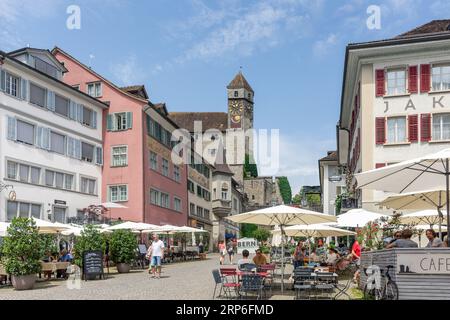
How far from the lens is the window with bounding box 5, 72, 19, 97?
34.4 metres

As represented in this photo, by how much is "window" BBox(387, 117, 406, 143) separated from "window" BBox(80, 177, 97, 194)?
21400 millimetres

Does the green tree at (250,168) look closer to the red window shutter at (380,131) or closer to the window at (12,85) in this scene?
the window at (12,85)

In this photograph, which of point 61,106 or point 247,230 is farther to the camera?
point 247,230

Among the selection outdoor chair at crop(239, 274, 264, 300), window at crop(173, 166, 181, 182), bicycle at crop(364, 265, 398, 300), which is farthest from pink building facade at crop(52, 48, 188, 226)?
bicycle at crop(364, 265, 398, 300)

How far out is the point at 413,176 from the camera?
1310cm

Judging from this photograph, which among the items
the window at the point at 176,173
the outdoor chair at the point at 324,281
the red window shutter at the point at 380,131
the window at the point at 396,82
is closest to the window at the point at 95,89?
the window at the point at 176,173

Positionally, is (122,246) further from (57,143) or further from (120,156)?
(120,156)

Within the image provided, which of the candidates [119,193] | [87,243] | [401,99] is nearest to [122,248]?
[87,243]

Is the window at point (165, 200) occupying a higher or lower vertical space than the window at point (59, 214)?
higher

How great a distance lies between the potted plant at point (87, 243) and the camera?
24.5m

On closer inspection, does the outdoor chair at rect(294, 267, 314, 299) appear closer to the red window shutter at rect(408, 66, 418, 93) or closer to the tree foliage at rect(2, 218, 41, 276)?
the tree foliage at rect(2, 218, 41, 276)

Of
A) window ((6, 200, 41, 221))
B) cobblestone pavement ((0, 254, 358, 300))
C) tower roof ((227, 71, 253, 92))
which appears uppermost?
tower roof ((227, 71, 253, 92))

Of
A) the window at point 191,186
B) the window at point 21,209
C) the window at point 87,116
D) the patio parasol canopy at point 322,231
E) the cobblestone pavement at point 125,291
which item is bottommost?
the cobblestone pavement at point 125,291

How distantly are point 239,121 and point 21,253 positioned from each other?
105 m
